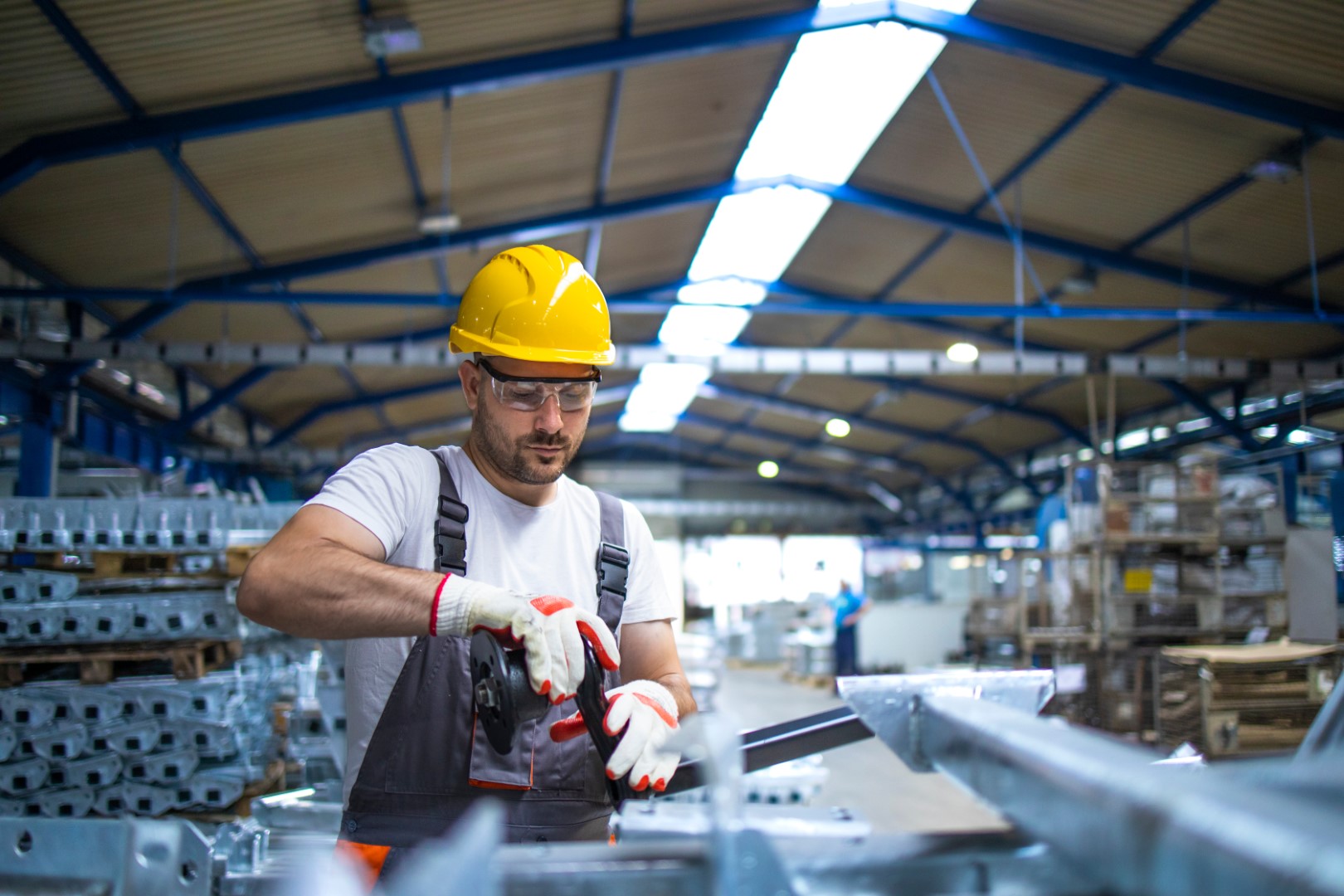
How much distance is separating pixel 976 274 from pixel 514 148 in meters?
6.47

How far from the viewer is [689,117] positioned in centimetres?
987

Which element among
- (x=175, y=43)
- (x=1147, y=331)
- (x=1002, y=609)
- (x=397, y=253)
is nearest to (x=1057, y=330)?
(x=1147, y=331)

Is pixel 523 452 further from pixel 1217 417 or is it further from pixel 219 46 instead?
pixel 1217 417

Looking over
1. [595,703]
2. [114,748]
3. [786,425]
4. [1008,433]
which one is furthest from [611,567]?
[786,425]

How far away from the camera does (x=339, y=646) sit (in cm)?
419

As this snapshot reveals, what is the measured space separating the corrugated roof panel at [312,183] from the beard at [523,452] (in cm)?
669

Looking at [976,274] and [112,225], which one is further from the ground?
[976,274]

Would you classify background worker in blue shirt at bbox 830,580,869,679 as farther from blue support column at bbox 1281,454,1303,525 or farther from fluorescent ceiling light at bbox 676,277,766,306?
blue support column at bbox 1281,454,1303,525

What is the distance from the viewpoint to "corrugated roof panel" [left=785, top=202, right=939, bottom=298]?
1227 cm

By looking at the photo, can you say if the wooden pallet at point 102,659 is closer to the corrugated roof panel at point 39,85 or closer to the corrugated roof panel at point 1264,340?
the corrugated roof panel at point 39,85

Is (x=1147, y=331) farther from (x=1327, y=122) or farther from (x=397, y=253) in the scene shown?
(x=397, y=253)

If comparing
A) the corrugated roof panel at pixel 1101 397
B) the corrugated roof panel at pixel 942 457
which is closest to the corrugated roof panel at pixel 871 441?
the corrugated roof panel at pixel 942 457

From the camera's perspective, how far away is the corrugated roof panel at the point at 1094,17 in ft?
24.7

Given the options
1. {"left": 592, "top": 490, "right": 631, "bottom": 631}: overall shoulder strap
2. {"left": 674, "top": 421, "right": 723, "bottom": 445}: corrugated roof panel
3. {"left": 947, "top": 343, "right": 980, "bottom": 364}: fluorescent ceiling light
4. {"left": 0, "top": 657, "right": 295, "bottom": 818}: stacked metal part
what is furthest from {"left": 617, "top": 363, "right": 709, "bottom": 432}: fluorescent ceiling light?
{"left": 592, "top": 490, "right": 631, "bottom": 631}: overall shoulder strap
